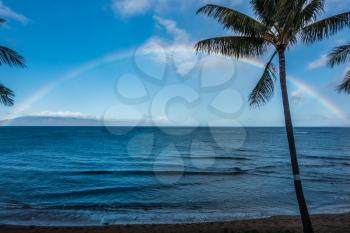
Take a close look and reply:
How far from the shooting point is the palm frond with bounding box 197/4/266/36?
8.72 meters

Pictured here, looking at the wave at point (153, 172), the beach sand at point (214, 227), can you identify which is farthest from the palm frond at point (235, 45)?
the wave at point (153, 172)

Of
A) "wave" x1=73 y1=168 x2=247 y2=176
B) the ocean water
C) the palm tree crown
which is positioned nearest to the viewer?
the palm tree crown

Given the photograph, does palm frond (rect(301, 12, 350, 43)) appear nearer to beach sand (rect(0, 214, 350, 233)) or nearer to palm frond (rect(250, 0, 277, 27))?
palm frond (rect(250, 0, 277, 27))

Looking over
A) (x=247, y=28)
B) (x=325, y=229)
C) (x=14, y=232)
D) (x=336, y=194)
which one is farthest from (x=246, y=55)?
(x=336, y=194)

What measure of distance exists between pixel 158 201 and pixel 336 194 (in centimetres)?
1193

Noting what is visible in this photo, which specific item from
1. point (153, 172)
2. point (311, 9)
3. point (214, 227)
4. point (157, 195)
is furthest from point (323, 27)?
point (153, 172)

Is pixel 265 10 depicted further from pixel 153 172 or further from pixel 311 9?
pixel 153 172

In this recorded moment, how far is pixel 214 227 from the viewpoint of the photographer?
11773 mm

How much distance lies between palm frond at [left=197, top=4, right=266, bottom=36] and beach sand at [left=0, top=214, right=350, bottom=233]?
6923 millimetres

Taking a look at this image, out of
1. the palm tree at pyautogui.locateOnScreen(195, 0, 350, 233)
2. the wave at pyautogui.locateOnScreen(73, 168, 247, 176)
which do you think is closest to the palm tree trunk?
the palm tree at pyautogui.locateOnScreen(195, 0, 350, 233)

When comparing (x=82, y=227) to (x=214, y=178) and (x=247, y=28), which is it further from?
(x=214, y=178)

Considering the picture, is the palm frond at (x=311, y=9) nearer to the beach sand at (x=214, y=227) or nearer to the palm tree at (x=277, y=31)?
the palm tree at (x=277, y=31)

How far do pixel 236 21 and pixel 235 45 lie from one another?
80cm

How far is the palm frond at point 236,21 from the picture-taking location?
872 cm
